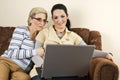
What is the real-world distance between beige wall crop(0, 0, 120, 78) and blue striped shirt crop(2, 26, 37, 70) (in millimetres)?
468

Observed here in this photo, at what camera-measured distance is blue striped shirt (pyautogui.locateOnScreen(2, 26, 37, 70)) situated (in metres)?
2.06

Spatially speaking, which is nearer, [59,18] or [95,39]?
[59,18]

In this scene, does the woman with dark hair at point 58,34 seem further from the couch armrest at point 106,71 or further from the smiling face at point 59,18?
the couch armrest at point 106,71

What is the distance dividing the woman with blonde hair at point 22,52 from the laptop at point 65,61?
1.03ft

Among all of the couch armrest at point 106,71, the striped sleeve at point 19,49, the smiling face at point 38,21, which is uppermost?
the smiling face at point 38,21

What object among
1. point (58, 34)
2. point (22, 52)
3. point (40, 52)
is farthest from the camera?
point (58, 34)

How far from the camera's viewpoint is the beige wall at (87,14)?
8.48 feet

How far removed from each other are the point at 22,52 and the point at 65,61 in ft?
1.89

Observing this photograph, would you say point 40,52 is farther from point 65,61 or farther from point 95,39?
point 95,39

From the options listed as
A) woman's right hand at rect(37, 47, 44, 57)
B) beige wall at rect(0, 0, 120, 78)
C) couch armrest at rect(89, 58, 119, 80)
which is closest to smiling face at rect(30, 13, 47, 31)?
woman's right hand at rect(37, 47, 44, 57)

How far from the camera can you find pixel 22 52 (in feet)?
6.76

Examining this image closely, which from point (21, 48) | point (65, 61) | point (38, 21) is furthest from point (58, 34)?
point (65, 61)

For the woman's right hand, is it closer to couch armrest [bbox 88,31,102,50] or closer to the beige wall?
couch armrest [bbox 88,31,102,50]

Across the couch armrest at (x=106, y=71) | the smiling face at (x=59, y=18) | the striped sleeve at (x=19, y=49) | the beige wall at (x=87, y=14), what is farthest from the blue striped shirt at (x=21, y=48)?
the couch armrest at (x=106, y=71)
